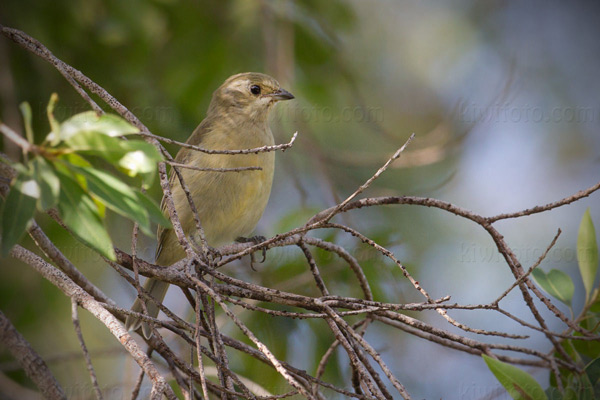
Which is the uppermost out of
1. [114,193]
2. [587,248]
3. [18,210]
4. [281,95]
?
[281,95]


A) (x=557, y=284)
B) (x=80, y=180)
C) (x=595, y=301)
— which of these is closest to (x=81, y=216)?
(x=80, y=180)

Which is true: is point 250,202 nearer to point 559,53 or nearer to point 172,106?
point 172,106

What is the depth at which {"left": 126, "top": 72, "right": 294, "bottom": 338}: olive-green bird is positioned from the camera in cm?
448

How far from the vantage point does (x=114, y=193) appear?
5.34 feet

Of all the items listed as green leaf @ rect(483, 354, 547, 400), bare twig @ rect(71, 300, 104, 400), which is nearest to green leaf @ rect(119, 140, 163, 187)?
bare twig @ rect(71, 300, 104, 400)

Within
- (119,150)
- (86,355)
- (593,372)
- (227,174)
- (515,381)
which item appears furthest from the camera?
(227,174)

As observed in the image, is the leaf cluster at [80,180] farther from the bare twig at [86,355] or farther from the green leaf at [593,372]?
the green leaf at [593,372]

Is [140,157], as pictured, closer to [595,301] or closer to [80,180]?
[80,180]

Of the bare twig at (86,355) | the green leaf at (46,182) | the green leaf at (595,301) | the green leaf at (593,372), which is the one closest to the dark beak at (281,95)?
the green leaf at (595,301)

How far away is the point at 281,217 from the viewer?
197 inches

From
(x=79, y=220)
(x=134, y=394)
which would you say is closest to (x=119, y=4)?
(x=134, y=394)

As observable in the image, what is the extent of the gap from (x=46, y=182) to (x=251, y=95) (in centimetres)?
361

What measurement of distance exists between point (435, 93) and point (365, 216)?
9.05 ft

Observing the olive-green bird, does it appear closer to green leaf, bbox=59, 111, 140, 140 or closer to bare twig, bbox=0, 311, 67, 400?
bare twig, bbox=0, 311, 67, 400
